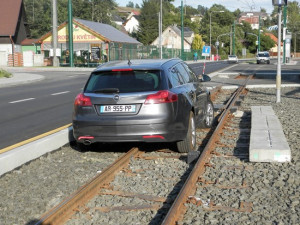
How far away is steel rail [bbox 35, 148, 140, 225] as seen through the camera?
4.88 m

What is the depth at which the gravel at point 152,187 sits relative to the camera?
5.07 meters

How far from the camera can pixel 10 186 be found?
6.31m

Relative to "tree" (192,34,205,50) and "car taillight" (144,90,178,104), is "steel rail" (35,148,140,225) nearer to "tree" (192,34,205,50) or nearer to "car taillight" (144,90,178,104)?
"car taillight" (144,90,178,104)

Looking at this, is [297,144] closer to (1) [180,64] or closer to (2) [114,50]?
(1) [180,64]

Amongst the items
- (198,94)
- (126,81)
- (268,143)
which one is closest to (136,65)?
(126,81)

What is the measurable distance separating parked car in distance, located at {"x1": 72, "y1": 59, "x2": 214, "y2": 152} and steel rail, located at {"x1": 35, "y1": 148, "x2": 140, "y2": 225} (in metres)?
0.55

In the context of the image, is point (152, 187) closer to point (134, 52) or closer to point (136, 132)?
point (136, 132)

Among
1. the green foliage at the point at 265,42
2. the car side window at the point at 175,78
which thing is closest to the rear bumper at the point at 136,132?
the car side window at the point at 175,78

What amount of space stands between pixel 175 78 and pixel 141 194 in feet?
9.13

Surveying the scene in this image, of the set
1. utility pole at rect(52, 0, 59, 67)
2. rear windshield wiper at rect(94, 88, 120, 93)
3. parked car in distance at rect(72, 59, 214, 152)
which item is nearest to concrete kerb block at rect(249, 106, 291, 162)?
parked car in distance at rect(72, 59, 214, 152)

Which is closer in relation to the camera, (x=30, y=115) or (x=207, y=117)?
(x=207, y=117)

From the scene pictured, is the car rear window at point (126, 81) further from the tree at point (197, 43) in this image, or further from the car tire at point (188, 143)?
the tree at point (197, 43)

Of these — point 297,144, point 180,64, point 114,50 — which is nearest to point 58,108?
point 180,64

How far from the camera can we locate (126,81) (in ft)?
25.2
